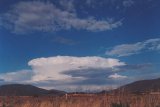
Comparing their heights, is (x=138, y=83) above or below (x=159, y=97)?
above

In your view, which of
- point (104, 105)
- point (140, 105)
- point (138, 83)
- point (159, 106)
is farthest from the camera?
point (138, 83)

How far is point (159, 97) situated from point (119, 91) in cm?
312

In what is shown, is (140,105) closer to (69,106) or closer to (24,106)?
A: (69,106)

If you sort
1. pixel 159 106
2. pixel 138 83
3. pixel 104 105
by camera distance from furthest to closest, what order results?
pixel 138 83, pixel 104 105, pixel 159 106

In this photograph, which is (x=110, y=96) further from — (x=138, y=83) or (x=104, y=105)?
(x=138, y=83)

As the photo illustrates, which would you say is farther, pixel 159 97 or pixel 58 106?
pixel 58 106

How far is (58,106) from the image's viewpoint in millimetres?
20922

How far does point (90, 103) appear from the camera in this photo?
21391 millimetres

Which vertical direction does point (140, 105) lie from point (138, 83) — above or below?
below

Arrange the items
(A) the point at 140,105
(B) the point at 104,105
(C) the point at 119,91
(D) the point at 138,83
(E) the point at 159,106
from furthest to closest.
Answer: (D) the point at 138,83, (C) the point at 119,91, (B) the point at 104,105, (A) the point at 140,105, (E) the point at 159,106

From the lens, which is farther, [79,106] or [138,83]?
[138,83]

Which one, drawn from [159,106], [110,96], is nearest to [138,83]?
[110,96]

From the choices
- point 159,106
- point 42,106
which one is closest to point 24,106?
point 42,106

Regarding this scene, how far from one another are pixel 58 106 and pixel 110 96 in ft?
9.71
